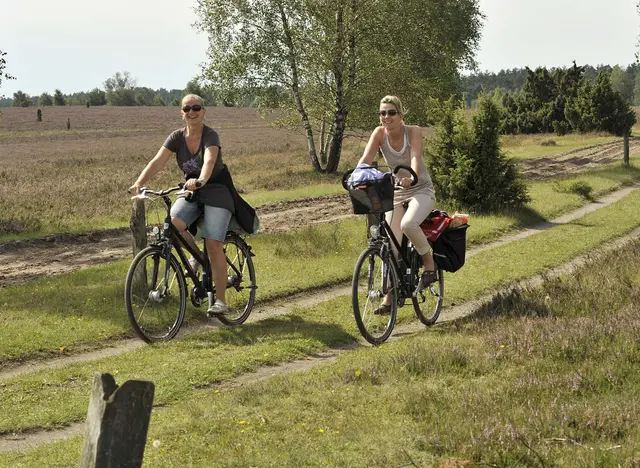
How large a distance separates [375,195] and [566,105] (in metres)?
53.8

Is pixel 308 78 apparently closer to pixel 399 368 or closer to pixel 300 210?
pixel 300 210

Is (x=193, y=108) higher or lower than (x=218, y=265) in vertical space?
higher

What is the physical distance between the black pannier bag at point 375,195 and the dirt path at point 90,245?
25.3 feet

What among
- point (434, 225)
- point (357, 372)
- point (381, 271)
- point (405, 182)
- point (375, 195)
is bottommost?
point (357, 372)

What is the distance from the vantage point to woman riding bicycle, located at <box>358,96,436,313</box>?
30.3 ft

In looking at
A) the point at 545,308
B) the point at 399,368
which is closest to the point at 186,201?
the point at 399,368

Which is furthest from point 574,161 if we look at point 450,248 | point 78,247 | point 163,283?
point 163,283


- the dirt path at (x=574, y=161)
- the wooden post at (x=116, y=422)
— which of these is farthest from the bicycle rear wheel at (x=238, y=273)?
the dirt path at (x=574, y=161)

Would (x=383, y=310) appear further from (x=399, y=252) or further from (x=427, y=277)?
(x=427, y=277)

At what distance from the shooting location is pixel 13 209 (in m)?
24.3

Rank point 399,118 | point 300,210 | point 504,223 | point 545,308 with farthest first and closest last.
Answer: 1. point 300,210
2. point 504,223
3. point 545,308
4. point 399,118

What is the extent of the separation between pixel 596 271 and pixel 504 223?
24.8 ft

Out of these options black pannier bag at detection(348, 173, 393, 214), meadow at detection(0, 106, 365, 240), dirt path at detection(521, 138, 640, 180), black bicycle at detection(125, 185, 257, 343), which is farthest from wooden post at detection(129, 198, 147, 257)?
dirt path at detection(521, 138, 640, 180)

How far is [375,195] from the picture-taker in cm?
891
